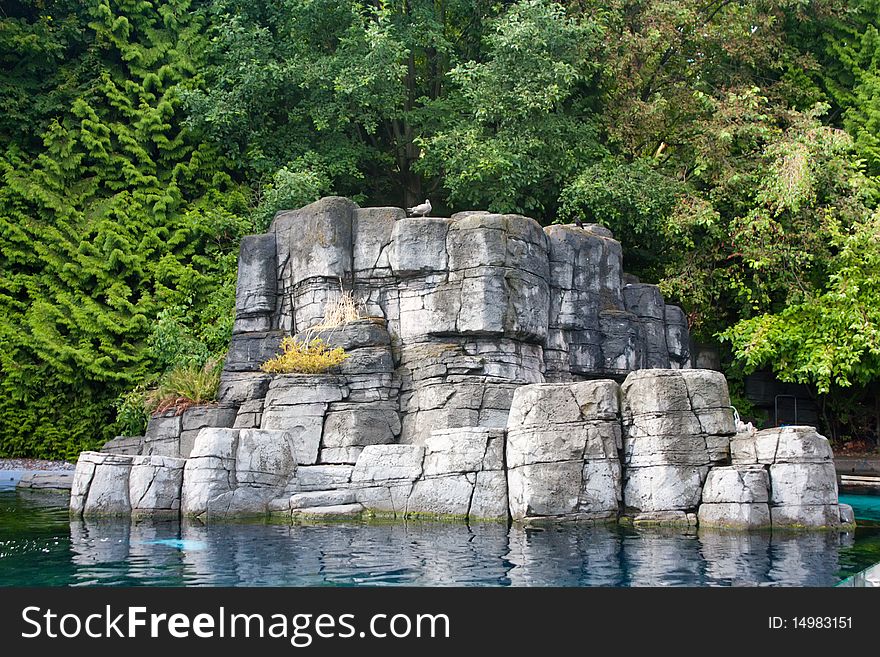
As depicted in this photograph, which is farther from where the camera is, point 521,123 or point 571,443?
point 521,123

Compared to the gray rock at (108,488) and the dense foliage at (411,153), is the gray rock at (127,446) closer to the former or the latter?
the dense foliage at (411,153)

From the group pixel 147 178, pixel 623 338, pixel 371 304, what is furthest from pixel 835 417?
pixel 147 178

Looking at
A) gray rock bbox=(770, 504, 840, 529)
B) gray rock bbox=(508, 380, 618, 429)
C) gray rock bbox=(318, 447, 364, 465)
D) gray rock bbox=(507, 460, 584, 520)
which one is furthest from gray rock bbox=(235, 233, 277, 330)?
gray rock bbox=(770, 504, 840, 529)

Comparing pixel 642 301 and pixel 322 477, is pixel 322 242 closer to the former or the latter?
pixel 322 477

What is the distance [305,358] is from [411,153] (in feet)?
38.6

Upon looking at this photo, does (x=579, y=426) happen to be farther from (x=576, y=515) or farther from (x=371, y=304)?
(x=371, y=304)

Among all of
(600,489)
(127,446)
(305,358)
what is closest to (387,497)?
(600,489)

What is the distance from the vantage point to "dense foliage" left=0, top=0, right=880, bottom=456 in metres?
22.2

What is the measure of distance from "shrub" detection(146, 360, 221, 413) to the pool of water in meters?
4.44

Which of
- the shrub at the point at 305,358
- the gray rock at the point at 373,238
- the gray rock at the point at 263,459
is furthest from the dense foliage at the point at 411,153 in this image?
the gray rock at the point at 263,459

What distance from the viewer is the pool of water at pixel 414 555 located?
8.56 meters

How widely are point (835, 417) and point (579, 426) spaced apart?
1361 cm

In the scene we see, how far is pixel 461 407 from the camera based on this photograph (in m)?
15.9

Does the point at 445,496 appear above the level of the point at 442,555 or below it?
above
